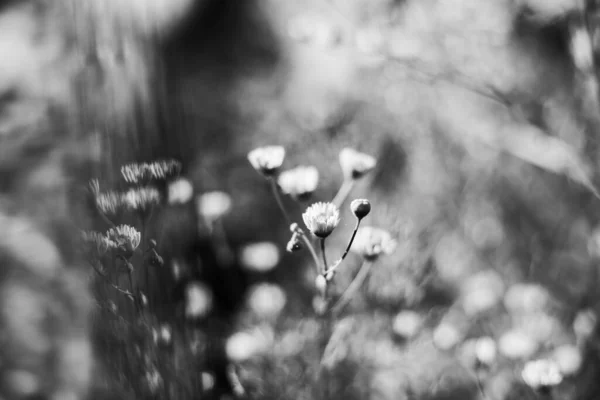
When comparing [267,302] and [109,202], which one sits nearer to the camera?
[109,202]

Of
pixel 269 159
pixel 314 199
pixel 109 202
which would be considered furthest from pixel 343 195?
pixel 109 202

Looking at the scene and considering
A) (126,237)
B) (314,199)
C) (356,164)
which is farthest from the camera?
(314,199)

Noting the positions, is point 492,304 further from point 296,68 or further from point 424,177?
point 296,68

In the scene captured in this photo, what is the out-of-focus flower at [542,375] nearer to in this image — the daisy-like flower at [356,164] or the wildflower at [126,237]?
the daisy-like flower at [356,164]

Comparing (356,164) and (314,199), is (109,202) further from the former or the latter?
(314,199)

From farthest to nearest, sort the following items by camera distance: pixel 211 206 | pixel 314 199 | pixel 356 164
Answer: pixel 314 199 < pixel 211 206 < pixel 356 164

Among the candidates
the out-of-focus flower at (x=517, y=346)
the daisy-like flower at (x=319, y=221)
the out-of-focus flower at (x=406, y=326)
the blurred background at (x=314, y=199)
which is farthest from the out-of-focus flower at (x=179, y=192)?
the out-of-focus flower at (x=517, y=346)

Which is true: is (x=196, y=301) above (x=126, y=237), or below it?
below
